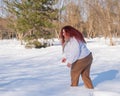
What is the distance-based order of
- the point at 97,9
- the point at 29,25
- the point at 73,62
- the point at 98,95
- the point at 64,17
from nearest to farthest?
1. the point at 98,95
2. the point at 73,62
3. the point at 29,25
4. the point at 97,9
5. the point at 64,17

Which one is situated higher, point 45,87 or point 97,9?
point 97,9

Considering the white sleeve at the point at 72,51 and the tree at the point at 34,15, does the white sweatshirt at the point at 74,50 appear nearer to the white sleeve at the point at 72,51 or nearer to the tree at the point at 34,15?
the white sleeve at the point at 72,51

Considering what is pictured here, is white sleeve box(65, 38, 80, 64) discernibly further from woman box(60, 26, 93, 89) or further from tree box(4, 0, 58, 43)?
tree box(4, 0, 58, 43)

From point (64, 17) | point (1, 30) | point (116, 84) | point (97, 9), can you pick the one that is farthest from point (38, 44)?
point (1, 30)

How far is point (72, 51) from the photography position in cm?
758

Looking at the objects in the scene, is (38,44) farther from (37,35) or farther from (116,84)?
(116,84)

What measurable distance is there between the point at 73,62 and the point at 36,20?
23629mm

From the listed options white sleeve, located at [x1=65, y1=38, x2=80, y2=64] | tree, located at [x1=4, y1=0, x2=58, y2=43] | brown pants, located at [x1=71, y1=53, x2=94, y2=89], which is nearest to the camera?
white sleeve, located at [x1=65, y1=38, x2=80, y2=64]

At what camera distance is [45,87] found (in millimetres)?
8078

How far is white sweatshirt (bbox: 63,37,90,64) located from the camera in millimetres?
7574

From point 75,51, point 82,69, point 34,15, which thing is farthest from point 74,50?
point 34,15

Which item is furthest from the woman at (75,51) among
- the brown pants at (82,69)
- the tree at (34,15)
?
the tree at (34,15)

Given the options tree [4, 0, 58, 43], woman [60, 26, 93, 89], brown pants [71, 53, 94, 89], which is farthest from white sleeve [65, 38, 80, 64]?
tree [4, 0, 58, 43]

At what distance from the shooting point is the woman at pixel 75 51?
7598 mm
